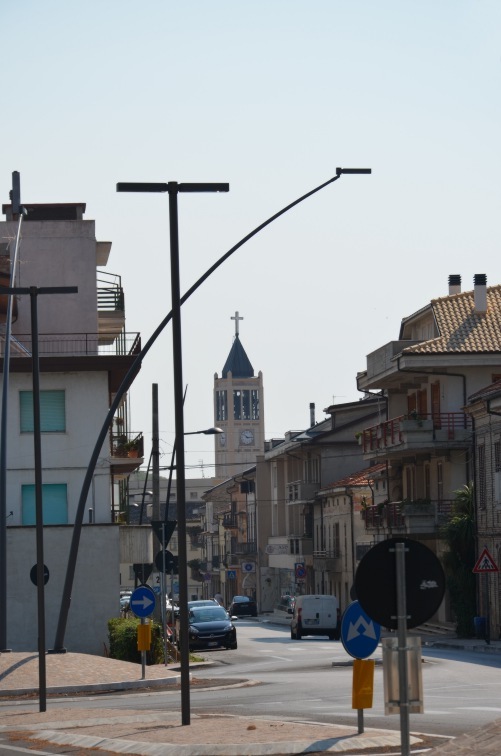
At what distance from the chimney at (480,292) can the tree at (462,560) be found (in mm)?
10831

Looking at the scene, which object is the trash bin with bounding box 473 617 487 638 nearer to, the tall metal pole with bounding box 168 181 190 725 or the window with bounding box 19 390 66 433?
the window with bounding box 19 390 66 433

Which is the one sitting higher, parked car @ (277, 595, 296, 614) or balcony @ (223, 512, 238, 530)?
balcony @ (223, 512, 238, 530)

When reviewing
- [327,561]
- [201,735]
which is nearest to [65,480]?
[201,735]

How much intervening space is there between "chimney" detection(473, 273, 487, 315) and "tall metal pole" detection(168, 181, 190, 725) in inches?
1795

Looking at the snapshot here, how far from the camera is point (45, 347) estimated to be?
2076 inches

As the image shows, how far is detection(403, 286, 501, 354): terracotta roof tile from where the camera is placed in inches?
2375

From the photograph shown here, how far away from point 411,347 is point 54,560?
2284 centimetres

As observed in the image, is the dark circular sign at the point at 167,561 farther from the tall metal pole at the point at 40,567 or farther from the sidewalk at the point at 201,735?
the tall metal pole at the point at 40,567

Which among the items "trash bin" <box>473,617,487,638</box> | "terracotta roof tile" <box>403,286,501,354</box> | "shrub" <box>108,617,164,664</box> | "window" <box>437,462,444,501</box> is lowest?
"trash bin" <box>473,617,487,638</box>

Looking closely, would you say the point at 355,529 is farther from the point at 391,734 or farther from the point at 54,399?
the point at 391,734

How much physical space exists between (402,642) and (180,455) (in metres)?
7.02

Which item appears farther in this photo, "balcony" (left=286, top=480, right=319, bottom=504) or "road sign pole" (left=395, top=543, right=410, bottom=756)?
"balcony" (left=286, top=480, right=319, bottom=504)

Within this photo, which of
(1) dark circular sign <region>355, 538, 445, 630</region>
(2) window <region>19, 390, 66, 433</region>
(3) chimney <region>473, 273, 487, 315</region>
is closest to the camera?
(1) dark circular sign <region>355, 538, 445, 630</region>

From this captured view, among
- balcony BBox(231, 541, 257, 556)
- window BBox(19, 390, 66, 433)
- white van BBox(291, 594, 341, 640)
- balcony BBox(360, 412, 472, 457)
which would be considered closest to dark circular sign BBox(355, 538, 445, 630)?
window BBox(19, 390, 66, 433)
